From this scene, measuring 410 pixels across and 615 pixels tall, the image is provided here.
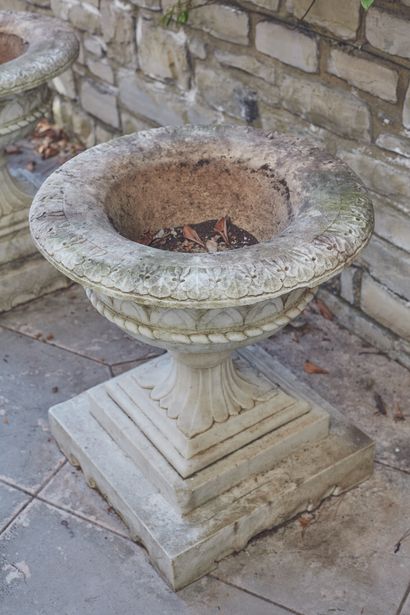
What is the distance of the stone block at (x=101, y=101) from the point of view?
432cm

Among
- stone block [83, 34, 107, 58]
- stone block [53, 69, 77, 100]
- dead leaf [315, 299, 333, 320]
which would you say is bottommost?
dead leaf [315, 299, 333, 320]

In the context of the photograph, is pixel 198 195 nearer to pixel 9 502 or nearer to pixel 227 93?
pixel 227 93

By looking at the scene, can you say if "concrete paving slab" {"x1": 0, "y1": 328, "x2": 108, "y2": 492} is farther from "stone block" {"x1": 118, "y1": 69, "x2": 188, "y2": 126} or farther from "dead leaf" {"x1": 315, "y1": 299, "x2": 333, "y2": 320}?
"stone block" {"x1": 118, "y1": 69, "x2": 188, "y2": 126}

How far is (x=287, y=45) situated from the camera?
3.13 metres

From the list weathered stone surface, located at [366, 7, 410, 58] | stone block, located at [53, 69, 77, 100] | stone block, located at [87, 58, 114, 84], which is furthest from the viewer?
stone block, located at [53, 69, 77, 100]

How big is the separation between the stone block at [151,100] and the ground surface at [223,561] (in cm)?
117

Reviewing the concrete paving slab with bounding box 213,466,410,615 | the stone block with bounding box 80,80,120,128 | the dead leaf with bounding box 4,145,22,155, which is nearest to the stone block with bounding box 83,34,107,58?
the stone block with bounding box 80,80,120,128

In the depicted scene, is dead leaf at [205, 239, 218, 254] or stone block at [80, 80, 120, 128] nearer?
dead leaf at [205, 239, 218, 254]

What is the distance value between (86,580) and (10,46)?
2.26 m

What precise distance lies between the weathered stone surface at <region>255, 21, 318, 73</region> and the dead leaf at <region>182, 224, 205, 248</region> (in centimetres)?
92

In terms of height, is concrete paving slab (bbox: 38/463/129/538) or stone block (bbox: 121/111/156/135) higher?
stone block (bbox: 121/111/156/135)

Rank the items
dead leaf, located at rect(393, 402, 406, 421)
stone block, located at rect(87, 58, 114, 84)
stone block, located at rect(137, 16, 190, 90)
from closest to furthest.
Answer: dead leaf, located at rect(393, 402, 406, 421) → stone block, located at rect(137, 16, 190, 90) → stone block, located at rect(87, 58, 114, 84)

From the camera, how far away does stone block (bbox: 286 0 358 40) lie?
283cm

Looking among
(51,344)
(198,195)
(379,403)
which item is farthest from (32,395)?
(379,403)
